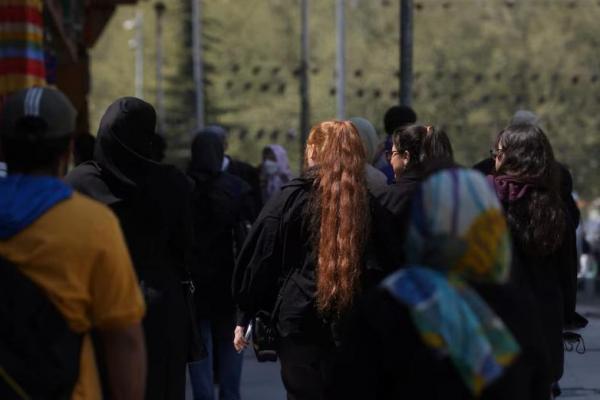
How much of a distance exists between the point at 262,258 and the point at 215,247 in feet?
7.55

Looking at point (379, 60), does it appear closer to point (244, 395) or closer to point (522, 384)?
point (244, 395)

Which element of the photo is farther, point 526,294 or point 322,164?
point 322,164

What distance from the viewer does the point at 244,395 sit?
1070cm

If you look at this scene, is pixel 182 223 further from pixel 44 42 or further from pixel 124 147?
pixel 44 42

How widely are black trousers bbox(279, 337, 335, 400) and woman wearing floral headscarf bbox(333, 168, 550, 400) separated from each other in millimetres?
2696

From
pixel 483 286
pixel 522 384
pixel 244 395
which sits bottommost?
pixel 244 395

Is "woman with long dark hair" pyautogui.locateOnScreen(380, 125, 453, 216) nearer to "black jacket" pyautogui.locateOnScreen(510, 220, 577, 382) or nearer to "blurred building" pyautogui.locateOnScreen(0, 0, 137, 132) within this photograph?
"black jacket" pyautogui.locateOnScreen(510, 220, 577, 382)

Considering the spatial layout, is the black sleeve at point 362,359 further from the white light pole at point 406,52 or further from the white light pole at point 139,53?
the white light pole at point 139,53

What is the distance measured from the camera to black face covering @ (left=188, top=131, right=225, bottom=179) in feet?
28.9

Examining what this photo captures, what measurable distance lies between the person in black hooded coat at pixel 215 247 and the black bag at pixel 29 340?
4637mm

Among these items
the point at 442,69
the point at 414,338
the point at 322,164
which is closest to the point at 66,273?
the point at 414,338

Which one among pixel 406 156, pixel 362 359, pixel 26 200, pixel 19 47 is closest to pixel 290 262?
pixel 406 156

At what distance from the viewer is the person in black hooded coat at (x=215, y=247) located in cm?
875

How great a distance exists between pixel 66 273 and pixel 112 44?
7830 cm
